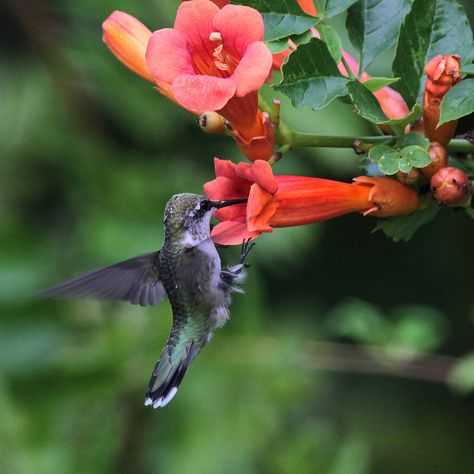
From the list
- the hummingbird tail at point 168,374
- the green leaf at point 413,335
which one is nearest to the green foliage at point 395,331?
the green leaf at point 413,335

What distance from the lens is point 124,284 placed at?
8.71ft

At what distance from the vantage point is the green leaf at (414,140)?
2004 millimetres

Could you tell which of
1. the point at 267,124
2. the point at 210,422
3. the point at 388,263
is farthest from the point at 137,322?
the point at 388,263

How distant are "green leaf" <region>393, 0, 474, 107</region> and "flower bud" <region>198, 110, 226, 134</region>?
0.43 metres

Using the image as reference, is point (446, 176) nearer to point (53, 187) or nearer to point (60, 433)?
point (60, 433)

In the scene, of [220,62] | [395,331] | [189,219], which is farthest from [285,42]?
[395,331]

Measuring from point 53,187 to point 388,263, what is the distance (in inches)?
97.7

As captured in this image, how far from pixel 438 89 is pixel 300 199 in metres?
0.40

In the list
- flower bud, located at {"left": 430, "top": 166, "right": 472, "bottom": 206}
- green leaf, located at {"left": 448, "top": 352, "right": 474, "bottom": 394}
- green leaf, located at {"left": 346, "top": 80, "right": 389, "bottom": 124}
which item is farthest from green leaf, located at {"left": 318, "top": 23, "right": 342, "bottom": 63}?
green leaf, located at {"left": 448, "top": 352, "right": 474, "bottom": 394}

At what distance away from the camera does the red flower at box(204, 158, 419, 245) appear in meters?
2.04

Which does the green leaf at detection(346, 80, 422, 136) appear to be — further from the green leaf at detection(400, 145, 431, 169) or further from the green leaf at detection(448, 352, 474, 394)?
the green leaf at detection(448, 352, 474, 394)

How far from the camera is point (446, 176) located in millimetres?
2012

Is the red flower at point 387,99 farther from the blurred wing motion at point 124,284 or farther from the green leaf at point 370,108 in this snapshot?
the blurred wing motion at point 124,284

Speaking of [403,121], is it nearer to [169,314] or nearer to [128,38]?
[128,38]
